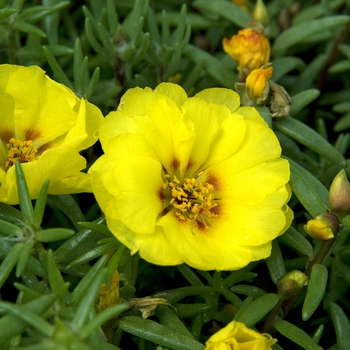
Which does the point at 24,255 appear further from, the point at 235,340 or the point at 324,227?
the point at 324,227

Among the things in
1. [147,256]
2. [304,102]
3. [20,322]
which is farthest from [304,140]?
[20,322]

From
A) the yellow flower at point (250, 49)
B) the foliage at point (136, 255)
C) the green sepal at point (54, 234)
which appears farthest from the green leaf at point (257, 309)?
the yellow flower at point (250, 49)

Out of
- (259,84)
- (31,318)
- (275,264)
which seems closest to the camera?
(31,318)

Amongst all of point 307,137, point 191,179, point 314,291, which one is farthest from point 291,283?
point 307,137

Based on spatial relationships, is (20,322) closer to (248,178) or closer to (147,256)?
(147,256)

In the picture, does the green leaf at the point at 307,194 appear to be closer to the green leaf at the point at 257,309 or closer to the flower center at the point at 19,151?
the green leaf at the point at 257,309
